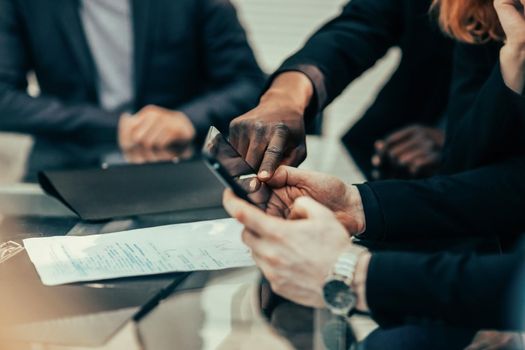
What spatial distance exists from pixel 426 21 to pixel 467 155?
0.47 meters

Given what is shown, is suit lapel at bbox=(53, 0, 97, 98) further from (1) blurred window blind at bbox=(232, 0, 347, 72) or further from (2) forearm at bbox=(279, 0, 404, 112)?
(1) blurred window blind at bbox=(232, 0, 347, 72)

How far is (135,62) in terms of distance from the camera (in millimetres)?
2355

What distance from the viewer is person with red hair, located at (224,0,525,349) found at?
3.34 feet

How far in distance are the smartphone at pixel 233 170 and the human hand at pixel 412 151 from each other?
81cm

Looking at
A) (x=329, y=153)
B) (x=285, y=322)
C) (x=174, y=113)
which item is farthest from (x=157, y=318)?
(x=174, y=113)

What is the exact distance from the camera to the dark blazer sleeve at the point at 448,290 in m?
1.01

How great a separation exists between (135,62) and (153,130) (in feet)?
1.20

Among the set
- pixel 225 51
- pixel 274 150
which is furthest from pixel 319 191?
pixel 225 51

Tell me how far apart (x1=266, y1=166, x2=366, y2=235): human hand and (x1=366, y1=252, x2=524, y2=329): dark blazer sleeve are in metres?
0.23

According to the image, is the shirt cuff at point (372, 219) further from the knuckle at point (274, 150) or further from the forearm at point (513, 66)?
the forearm at point (513, 66)

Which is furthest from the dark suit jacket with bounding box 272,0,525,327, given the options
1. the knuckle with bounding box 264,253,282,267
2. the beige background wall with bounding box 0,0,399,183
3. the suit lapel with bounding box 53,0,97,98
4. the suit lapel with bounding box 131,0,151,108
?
the beige background wall with bounding box 0,0,399,183

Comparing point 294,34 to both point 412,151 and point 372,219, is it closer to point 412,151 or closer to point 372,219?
point 412,151

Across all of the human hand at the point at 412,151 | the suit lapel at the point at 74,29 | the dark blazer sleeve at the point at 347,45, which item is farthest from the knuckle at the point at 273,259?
the suit lapel at the point at 74,29

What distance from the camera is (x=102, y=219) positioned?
1402 mm
